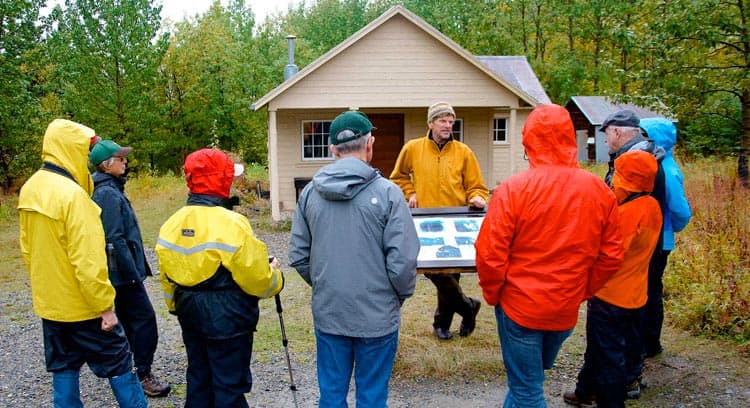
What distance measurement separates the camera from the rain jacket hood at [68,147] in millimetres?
3785

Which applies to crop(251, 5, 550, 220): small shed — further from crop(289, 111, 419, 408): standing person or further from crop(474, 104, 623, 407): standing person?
crop(474, 104, 623, 407): standing person

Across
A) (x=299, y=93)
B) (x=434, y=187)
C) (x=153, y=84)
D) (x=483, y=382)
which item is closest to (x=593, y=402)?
(x=483, y=382)

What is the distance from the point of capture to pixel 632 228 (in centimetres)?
403

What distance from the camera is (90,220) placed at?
144 inches

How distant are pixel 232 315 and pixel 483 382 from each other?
8.11 feet

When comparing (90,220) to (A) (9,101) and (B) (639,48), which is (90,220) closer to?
(B) (639,48)

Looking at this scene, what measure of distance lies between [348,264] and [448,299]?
263 centimetres

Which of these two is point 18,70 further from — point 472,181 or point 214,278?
point 214,278

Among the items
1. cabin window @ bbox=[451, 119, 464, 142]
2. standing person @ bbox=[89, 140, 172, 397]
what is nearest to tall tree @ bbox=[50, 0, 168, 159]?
cabin window @ bbox=[451, 119, 464, 142]

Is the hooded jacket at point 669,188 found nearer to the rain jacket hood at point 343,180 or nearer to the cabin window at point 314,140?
the rain jacket hood at point 343,180

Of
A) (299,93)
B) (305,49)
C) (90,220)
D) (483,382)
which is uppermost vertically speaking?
(305,49)

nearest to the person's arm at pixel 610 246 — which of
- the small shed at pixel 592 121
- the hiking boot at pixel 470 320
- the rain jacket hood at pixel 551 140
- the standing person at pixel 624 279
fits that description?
the rain jacket hood at pixel 551 140

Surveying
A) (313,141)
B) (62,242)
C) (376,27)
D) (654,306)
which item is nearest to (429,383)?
(654,306)

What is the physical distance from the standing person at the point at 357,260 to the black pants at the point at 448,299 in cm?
207
